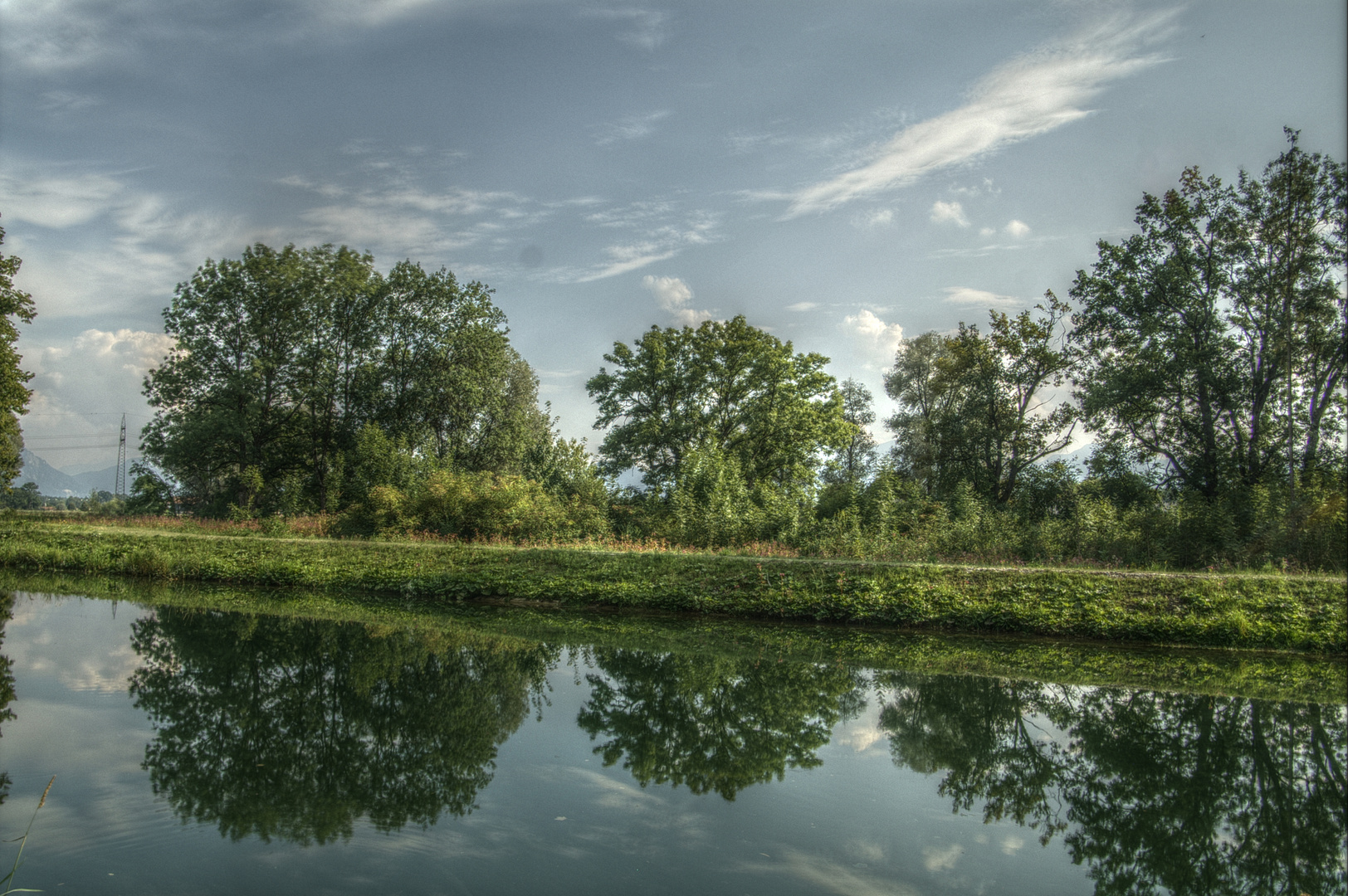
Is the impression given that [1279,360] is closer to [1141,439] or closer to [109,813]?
[1141,439]

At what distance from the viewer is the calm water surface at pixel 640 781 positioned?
16.7ft

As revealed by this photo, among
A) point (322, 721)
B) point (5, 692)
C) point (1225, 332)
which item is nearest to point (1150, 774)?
point (322, 721)

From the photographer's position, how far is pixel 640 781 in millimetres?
6715

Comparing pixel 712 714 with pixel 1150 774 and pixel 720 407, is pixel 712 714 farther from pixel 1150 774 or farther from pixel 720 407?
pixel 720 407

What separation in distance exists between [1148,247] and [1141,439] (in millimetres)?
6784

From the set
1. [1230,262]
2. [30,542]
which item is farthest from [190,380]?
[1230,262]

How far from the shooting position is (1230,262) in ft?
76.4

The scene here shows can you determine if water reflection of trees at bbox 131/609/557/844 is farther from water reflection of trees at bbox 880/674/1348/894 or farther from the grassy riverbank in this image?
the grassy riverbank

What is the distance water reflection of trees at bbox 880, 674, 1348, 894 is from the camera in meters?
5.42

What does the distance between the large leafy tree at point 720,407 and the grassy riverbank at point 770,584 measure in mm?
15657

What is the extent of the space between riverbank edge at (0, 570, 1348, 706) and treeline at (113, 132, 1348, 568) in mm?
4211

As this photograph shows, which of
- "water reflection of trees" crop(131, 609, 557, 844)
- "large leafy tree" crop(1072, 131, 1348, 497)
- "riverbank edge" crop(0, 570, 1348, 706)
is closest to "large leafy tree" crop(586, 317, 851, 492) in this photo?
"large leafy tree" crop(1072, 131, 1348, 497)

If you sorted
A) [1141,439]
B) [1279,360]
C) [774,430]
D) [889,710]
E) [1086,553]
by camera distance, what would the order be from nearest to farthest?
1. [889,710]
2. [1086,553]
3. [1279,360]
4. [1141,439]
5. [774,430]

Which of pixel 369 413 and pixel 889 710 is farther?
pixel 369 413
